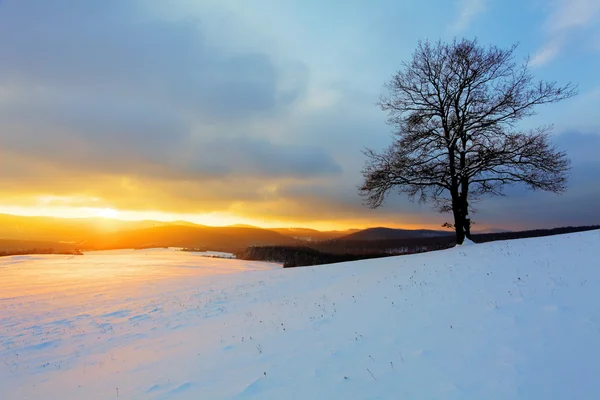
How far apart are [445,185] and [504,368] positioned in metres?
15.2

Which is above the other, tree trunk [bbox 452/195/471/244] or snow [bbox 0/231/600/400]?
tree trunk [bbox 452/195/471/244]

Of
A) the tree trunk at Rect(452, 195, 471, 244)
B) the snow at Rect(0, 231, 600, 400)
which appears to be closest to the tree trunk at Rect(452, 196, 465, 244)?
the tree trunk at Rect(452, 195, 471, 244)

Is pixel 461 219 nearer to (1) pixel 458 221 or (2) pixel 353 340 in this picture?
(1) pixel 458 221

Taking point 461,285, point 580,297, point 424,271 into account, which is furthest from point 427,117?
point 580,297

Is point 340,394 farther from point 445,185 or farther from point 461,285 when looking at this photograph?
point 445,185

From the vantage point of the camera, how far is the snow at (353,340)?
4582 mm

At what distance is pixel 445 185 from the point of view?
1823 centimetres

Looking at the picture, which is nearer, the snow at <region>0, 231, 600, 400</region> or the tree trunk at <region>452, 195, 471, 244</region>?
the snow at <region>0, 231, 600, 400</region>

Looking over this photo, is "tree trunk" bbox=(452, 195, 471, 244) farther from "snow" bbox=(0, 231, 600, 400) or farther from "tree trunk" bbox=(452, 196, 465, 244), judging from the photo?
"snow" bbox=(0, 231, 600, 400)

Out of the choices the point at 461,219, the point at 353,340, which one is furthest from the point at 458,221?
the point at 353,340

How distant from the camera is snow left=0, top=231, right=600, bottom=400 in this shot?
458 centimetres

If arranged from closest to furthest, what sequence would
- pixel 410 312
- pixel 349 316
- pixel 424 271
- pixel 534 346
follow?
pixel 534 346
pixel 410 312
pixel 349 316
pixel 424 271

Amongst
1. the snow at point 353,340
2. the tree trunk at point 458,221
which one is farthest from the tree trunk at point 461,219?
the snow at point 353,340

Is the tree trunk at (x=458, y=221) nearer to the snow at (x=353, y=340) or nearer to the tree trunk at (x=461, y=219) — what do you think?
the tree trunk at (x=461, y=219)
